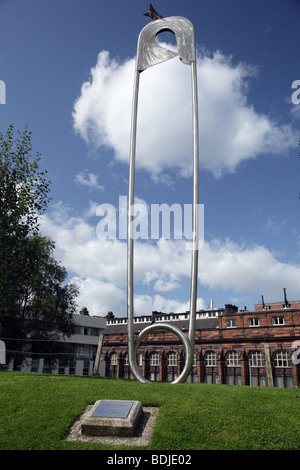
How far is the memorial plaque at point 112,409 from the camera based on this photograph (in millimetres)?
9648

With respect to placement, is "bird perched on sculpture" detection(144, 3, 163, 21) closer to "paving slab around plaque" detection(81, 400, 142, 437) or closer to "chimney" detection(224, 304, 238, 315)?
"paving slab around plaque" detection(81, 400, 142, 437)

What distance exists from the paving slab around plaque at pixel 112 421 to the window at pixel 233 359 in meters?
43.1

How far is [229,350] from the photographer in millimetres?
51250

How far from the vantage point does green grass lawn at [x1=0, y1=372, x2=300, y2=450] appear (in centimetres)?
879

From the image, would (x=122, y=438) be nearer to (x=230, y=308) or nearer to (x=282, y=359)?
(x=282, y=359)

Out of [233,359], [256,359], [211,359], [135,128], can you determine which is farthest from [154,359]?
[135,128]

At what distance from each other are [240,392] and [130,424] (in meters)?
4.79

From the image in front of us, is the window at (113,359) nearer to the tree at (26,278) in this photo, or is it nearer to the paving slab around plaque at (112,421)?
the tree at (26,278)

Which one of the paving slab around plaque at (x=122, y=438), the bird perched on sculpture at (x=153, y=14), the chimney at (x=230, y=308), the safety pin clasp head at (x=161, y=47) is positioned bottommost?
the paving slab around plaque at (x=122, y=438)

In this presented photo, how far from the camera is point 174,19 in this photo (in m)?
17.7

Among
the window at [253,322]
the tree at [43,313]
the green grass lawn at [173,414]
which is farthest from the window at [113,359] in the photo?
the green grass lawn at [173,414]

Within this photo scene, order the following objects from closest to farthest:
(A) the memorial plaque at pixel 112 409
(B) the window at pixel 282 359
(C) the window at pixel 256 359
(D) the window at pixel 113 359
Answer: (A) the memorial plaque at pixel 112 409, (B) the window at pixel 282 359, (C) the window at pixel 256 359, (D) the window at pixel 113 359
